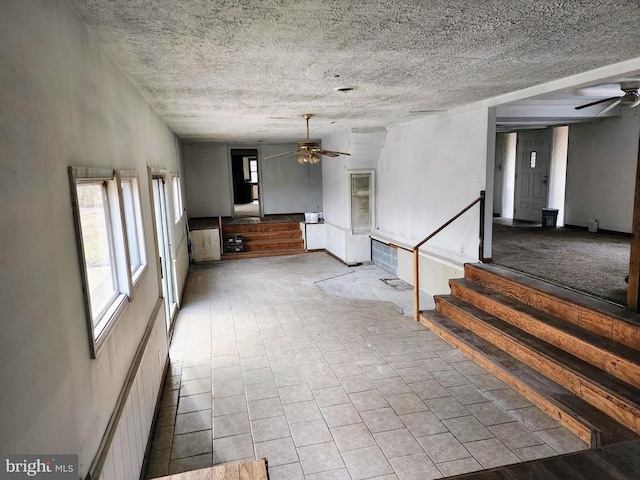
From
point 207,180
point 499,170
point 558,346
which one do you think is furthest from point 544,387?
point 207,180

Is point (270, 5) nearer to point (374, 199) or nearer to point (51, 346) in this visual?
point (51, 346)

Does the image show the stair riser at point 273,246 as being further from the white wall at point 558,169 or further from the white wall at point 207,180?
the white wall at point 558,169

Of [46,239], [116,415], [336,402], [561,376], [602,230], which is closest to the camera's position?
[46,239]

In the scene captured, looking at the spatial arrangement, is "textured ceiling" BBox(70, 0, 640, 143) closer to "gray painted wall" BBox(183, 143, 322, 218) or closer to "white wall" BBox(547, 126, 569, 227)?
"white wall" BBox(547, 126, 569, 227)

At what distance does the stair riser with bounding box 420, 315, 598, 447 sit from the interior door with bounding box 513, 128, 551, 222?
563 cm

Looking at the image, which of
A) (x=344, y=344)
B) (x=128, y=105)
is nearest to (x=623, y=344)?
(x=344, y=344)

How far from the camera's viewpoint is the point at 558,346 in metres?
3.76

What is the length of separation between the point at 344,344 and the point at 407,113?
3.56 meters

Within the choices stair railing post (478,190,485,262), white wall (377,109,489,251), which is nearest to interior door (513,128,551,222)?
white wall (377,109,489,251)

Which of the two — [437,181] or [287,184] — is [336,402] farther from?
[287,184]

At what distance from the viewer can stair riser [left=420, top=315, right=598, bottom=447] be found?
297 cm

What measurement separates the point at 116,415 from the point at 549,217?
27.8 feet

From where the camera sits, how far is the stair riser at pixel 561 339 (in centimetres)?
313

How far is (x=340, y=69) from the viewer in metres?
3.41
